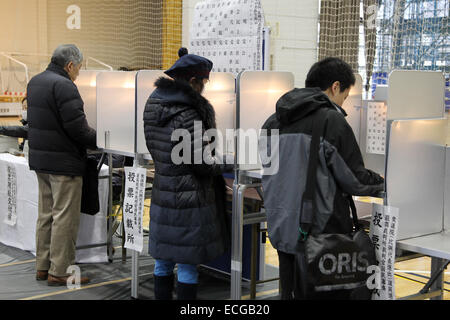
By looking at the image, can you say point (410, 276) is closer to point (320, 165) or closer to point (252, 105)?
point (252, 105)

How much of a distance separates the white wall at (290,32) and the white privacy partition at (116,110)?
17.8 ft

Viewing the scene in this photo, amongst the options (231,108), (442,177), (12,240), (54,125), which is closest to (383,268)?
(442,177)

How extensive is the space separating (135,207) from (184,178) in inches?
28.7

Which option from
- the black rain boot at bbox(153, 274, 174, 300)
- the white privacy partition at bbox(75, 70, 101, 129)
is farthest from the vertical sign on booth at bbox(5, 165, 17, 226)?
the black rain boot at bbox(153, 274, 174, 300)

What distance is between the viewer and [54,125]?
10.9ft

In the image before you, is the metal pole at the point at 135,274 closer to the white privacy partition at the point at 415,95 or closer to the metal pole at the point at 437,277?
the metal pole at the point at 437,277

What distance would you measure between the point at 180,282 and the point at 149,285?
46.6 inches

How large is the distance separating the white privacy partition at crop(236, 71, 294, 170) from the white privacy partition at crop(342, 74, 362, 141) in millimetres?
350

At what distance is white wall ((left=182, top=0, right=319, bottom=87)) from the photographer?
8.76 meters

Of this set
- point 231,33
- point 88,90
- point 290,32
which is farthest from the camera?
point 290,32

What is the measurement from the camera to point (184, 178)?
2.46 meters

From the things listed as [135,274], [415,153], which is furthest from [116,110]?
[415,153]

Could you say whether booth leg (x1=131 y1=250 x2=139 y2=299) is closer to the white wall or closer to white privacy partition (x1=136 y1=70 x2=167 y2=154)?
white privacy partition (x1=136 y1=70 x2=167 y2=154)

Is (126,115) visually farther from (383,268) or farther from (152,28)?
(152,28)
